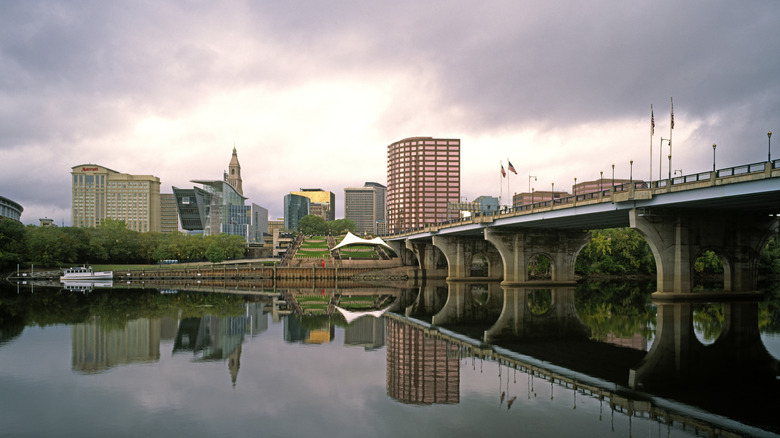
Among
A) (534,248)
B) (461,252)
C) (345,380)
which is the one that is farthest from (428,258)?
(345,380)

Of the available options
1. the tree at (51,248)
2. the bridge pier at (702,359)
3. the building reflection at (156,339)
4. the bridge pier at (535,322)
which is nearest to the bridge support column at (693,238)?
the bridge pier at (535,322)

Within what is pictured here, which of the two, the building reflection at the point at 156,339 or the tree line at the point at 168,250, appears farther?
the tree line at the point at 168,250

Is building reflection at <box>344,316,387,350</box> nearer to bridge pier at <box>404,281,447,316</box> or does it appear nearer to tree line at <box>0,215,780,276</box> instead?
bridge pier at <box>404,281,447,316</box>

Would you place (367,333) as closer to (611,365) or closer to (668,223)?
(611,365)

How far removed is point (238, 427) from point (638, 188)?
41.8 metres

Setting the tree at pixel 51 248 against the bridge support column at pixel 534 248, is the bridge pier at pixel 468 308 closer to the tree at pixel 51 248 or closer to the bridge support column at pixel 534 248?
the bridge support column at pixel 534 248

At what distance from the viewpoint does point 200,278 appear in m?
96.4

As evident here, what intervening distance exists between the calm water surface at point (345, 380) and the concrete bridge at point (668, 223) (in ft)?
29.0

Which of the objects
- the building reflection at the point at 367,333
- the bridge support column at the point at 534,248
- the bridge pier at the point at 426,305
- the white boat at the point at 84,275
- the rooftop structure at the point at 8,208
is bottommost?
the white boat at the point at 84,275

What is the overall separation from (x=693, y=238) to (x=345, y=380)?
4011cm

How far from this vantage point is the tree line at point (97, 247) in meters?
102

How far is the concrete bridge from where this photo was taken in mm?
38688

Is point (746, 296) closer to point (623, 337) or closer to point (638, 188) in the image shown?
point (638, 188)

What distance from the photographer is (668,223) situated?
4647 centimetres
